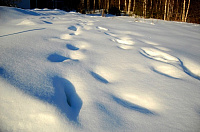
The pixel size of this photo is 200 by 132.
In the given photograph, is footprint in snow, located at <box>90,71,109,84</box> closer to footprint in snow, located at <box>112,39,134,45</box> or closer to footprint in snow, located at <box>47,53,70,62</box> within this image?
footprint in snow, located at <box>47,53,70,62</box>

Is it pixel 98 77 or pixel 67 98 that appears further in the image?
pixel 98 77

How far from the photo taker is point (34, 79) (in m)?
0.70

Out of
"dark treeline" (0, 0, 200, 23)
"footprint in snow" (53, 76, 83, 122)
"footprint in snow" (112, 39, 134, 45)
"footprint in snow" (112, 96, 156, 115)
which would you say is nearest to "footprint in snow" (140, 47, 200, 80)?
"footprint in snow" (112, 39, 134, 45)

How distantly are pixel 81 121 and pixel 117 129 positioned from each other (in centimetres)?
16

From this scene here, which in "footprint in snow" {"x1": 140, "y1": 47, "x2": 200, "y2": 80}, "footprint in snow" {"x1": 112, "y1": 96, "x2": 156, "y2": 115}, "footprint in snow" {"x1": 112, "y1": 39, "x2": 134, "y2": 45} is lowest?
"footprint in snow" {"x1": 112, "y1": 96, "x2": 156, "y2": 115}

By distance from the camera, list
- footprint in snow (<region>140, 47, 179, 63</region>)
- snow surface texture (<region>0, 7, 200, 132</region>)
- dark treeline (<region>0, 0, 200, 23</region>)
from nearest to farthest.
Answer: snow surface texture (<region>0, 7, 200, 132</region>)
footprint in snow (<region>140, 47, 179, 63</region>)
dark treeline (<region>0, 0, 200, 23</region>)

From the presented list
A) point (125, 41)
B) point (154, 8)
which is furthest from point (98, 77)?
point (154, 8)

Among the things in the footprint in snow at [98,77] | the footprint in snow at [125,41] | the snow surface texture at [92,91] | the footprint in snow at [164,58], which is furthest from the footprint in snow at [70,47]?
the footprint in snow at [164,58]

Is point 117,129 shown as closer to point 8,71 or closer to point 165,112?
point 165,112

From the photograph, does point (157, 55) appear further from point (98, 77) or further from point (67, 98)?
point (67, 98)

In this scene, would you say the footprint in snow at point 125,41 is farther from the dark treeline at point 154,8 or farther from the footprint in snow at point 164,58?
the dark treeline at point 154,8

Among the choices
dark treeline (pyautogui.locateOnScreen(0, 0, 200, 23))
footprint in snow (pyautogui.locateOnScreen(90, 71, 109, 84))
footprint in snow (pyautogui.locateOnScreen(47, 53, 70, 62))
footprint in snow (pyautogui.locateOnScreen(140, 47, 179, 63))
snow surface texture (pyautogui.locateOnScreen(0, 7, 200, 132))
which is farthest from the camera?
dark treeline (pyautogui.locateOnScreen(0, 0, 200, 23))

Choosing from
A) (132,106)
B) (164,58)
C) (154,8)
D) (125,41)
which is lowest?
(132,106)

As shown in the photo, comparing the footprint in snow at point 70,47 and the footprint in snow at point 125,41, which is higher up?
the footprint in snow at point 125,41
